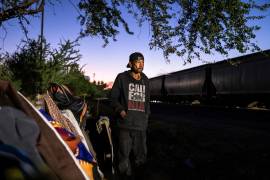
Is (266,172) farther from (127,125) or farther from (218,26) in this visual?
(218,26)

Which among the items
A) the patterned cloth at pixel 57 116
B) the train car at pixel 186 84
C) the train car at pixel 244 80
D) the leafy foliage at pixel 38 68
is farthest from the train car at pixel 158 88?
the patterned cloth at pixel 57 116

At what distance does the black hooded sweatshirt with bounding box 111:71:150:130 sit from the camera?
495cm

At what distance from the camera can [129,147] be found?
5.03 m

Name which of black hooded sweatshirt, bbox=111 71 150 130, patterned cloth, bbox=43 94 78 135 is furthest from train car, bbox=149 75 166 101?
patterned cloth, bbox=43 94 78 135

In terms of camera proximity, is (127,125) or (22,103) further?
(127,125)

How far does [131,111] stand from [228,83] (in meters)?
23.7

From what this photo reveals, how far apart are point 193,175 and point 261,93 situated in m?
19.1

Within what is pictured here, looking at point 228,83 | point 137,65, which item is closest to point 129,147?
point 137,65

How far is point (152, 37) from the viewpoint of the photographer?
10.9 m

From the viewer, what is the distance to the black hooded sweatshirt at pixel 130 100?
4945 millimetres

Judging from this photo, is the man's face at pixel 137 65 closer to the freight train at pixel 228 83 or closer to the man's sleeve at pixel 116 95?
the man's sleeve at pixel 116 95

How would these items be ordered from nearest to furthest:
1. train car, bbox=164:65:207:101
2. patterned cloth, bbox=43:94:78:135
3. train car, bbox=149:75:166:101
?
patterned cloth, bbox=43:94:78:135 → train car, bbox=164:65:207:101 → train car, bbox=149:75:166:101

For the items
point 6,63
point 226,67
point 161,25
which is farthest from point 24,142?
point 226,67

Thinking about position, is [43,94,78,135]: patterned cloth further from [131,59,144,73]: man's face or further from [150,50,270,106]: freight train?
[150,50,270,106]: freight train
